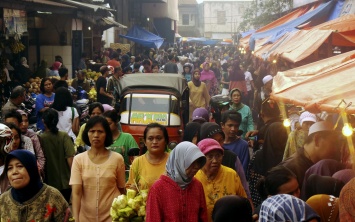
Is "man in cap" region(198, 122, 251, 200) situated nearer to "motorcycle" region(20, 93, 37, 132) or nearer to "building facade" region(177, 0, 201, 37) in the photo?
"motorcycle" region(20, 93, 37, 132)

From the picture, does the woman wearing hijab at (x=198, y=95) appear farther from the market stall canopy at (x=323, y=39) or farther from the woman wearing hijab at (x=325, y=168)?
the woman wearing hijab at (x=325, y=168)

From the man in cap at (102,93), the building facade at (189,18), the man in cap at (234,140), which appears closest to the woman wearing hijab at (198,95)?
the man in cap at (102,93)

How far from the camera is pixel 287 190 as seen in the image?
195 inches

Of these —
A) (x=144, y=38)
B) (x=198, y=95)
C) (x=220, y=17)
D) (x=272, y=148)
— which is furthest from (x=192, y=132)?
(x=220, y=17)

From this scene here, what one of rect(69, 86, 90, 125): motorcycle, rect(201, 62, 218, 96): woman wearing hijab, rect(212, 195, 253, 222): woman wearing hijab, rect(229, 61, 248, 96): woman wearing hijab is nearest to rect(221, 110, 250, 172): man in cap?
rect(212, 195, 253, 222): woman wearing hijab

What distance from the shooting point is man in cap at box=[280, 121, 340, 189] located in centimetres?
634

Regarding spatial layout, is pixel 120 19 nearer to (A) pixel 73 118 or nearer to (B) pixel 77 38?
(B) pixel 77 38

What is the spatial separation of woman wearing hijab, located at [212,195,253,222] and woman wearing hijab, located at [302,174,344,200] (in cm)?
102

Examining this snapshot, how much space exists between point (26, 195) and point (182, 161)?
1.21 m

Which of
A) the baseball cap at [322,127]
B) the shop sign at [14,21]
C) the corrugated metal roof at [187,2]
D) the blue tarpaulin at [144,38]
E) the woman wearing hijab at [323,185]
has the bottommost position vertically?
the woman wearing hijab at [323,185]

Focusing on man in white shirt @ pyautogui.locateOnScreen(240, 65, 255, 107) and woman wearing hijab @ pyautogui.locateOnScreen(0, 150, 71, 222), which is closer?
woman wearing hijab @ pyautogui.locateOnScreen(0, 150, 71, 222)

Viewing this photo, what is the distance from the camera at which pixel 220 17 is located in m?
99.0

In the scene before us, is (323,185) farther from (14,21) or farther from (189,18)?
(189,18)

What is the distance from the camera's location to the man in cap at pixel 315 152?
20.8 ft
